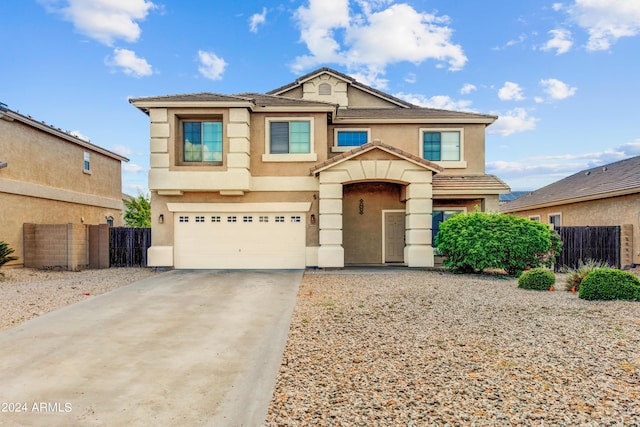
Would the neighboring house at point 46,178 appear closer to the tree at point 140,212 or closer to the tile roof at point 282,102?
the tree at point 140,212

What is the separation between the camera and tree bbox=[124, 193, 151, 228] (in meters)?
23.6

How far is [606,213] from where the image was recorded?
16938mm

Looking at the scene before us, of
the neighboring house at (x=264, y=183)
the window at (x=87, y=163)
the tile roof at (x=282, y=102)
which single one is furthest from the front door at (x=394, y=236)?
the window at (x=87, y=163)

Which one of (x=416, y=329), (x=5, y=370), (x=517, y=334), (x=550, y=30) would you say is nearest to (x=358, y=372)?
(x=416, y=329)

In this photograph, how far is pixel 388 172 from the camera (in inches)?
563

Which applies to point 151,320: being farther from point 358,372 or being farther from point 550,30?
point 550,30

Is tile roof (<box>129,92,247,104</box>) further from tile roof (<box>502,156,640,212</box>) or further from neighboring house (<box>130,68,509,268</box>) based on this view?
tile roof (<box>502,156,640,212</box>)

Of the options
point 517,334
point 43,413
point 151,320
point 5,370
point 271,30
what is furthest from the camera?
point 271,30

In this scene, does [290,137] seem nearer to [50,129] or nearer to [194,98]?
[194,98]

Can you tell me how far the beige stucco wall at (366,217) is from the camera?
16.1 meters

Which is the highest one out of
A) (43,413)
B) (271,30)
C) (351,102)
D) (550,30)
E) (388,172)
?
(271,30)

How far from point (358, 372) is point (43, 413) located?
3.37 m

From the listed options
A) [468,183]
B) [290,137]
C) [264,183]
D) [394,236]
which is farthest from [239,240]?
[468,183]

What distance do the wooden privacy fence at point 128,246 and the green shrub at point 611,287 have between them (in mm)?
14998
